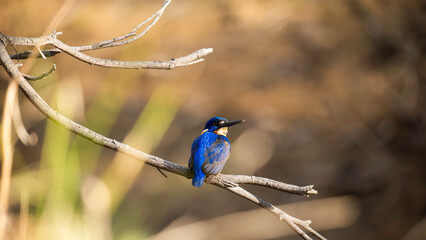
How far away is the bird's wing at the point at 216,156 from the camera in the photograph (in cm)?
180

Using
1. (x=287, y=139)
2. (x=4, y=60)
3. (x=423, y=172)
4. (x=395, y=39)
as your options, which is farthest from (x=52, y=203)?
(x=287, y=139)

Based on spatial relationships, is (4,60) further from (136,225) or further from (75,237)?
(136,225)

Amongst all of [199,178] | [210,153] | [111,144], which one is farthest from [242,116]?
[111,144]

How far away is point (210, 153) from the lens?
1888 mm

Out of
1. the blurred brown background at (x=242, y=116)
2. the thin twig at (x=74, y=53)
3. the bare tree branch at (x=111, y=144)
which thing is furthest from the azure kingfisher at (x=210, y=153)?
the blurred brown background at (x=242, y=116)

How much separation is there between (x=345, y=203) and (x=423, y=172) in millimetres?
1055

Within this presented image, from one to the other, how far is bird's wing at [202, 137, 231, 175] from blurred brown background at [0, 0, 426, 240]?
0.97 m

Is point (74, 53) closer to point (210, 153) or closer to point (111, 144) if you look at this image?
point (111, 144)

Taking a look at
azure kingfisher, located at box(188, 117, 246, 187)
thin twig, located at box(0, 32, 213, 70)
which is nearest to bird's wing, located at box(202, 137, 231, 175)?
azure kingfisher, located at box(188, 117, 246, 187)

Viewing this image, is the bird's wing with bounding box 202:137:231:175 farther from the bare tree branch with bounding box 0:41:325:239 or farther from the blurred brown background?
the blurred brown background

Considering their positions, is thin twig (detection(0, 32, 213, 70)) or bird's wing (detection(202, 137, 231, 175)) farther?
bird's wing (detection(202, 137, 231, 175))

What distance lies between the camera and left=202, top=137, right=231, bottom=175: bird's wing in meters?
1.80

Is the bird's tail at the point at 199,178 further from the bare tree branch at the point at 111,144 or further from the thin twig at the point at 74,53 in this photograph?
the thin twig at the point at 74,53

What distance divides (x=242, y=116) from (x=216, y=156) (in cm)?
522
